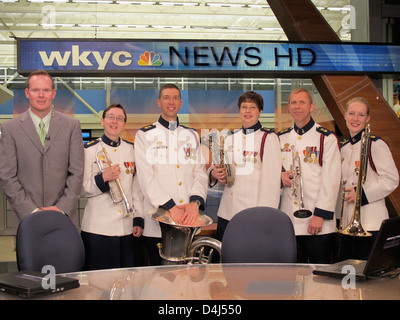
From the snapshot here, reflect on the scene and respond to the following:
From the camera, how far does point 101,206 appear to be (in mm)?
4242

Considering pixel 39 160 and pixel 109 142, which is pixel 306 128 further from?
pixel 39 160

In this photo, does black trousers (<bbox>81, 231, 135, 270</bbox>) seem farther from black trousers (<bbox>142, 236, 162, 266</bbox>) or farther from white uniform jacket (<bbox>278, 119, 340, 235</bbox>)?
white uniform jacket (<bbox>278, 119, 340, 235</bbox>)

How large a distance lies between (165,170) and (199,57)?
2333mm

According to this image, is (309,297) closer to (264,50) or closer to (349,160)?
(349,160)

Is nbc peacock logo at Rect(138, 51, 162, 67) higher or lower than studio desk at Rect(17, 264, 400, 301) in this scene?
higher

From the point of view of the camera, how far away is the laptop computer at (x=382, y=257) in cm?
223

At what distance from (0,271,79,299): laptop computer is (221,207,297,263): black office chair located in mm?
1315

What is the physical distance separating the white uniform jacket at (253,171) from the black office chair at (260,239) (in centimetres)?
95

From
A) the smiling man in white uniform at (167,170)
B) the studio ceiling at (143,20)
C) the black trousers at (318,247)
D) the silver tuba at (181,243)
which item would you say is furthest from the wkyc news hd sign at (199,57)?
the silver tuba at (181,243)

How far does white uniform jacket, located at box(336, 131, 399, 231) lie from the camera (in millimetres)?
4266

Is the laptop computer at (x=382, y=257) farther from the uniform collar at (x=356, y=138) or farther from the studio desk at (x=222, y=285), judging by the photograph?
the uniform collar at (x=356, y=138)

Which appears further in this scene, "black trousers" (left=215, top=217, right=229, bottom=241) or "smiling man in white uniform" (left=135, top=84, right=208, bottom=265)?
"black trousers" (left=215, top=217, right=229, bottom=241)

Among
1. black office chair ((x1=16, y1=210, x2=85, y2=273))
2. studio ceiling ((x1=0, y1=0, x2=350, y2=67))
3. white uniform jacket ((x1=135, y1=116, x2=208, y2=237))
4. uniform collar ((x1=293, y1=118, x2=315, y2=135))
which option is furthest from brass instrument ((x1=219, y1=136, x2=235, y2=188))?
studio ceiling ((x1=0, y1=0, x2=350, y2=67))

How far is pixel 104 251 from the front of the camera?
421cm
